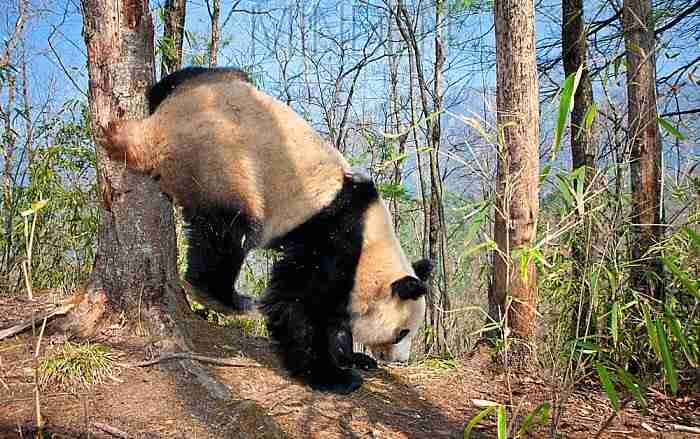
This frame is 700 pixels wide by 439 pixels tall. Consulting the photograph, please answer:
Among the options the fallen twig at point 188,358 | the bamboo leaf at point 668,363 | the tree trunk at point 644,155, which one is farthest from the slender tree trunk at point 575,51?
the fallen twig at point 188,358

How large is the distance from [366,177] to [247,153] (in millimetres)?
883

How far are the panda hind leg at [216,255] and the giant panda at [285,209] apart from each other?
16 millimetres

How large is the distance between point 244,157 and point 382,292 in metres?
1.40

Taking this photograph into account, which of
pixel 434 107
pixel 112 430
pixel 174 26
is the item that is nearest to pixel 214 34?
pixel 174 26

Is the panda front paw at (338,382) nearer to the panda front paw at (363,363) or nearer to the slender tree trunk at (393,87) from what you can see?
the panda front paw at (363,363)

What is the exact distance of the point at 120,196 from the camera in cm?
332

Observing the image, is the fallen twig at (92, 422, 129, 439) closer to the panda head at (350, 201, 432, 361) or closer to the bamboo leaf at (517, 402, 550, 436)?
the bamboo leaf at (517, 402, 550, 436)

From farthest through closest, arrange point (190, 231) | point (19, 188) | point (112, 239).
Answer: point (19, 188)
point (190, 231)
point (112, 239)

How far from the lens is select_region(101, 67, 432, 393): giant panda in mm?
3539

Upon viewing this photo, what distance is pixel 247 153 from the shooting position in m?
3.61

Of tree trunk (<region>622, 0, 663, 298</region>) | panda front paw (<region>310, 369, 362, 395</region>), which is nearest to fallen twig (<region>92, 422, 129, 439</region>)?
panda front paw (<region>310, 369, 362, 395</region>)

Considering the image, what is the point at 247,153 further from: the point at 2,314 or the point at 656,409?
the point at 656,409

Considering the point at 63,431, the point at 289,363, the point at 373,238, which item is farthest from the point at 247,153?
the point at 63,431

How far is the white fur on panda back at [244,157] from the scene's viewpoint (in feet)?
11.6
